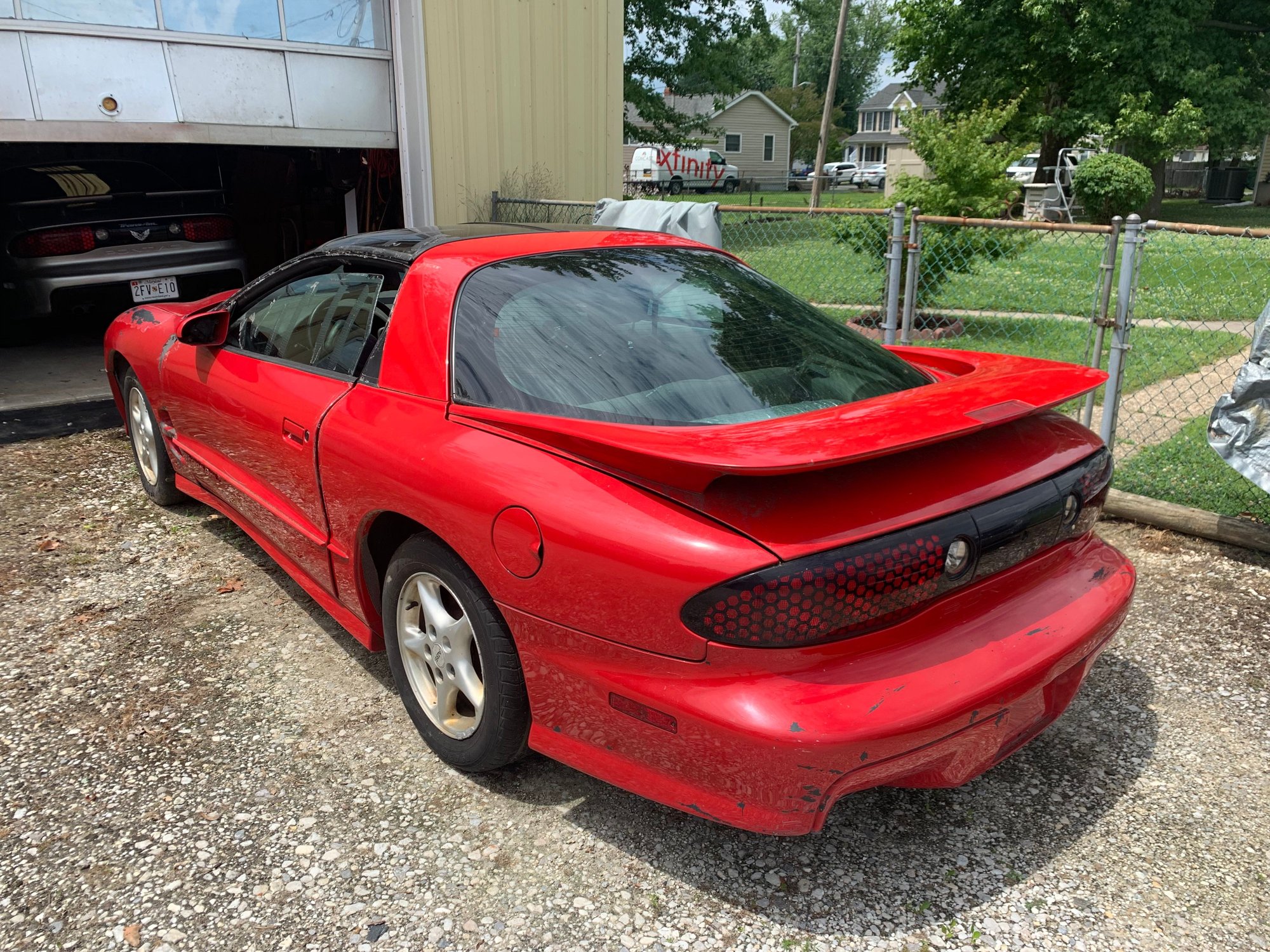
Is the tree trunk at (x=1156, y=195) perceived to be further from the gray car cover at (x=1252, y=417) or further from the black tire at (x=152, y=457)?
the black tire at (x=152, y=457)

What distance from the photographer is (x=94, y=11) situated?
6.55 m

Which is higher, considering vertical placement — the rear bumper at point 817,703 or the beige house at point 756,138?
the beige house at point 756,138

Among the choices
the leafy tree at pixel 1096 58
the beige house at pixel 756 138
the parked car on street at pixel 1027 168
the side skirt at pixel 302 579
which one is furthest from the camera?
the beige house at pixel 756 138

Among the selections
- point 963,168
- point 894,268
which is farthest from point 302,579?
point 963,168

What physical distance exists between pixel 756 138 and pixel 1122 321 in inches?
2460

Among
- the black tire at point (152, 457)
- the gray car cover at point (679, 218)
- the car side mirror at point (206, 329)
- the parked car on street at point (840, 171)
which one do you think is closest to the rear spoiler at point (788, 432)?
the car side mirror at point (206, 329)

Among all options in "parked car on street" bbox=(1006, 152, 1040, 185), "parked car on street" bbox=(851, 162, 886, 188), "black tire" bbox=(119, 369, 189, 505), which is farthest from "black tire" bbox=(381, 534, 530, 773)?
"parked car on street" bbox=(851, 162, 886, 188)

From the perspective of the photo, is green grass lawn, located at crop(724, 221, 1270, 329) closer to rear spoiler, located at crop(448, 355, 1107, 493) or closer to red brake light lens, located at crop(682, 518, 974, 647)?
rear spoiler, located at crop(448, 355, 1107, 493)

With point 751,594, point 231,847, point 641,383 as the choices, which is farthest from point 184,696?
point 751,594

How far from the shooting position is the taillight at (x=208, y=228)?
7.97 metres

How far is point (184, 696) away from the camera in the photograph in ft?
10.4

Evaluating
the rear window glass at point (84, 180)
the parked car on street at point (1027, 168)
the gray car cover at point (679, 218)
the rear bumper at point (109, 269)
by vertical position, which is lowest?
the rear bumper at point (109, 269)

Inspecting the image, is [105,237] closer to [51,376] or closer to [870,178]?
[51,376]

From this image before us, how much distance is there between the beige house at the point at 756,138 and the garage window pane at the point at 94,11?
5677 cm
